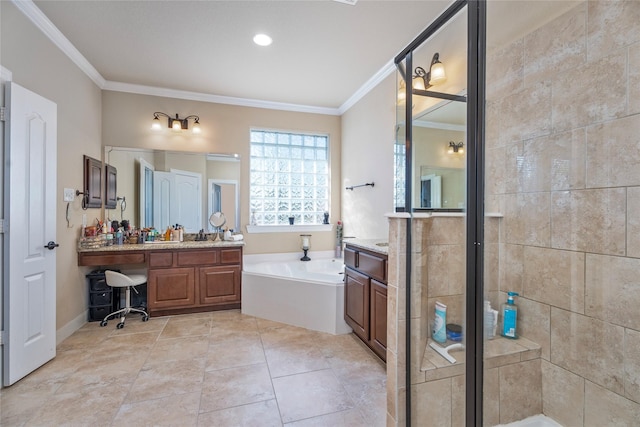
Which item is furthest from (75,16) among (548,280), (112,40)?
(548,280)

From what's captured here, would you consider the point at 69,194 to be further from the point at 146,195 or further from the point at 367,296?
the point at 367,296

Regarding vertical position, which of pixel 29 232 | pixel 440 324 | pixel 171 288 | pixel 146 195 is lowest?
pixel 171 288

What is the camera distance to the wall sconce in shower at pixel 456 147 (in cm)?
139

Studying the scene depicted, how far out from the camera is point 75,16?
2.33 m

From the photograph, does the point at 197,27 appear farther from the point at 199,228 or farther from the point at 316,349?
the point at 316,349

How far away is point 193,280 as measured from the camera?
343cm

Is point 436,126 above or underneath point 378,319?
above

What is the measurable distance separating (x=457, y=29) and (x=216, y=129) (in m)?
3.35

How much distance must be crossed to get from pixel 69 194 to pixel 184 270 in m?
1.35

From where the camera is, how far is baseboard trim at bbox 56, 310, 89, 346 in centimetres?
269

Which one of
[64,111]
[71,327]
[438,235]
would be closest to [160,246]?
[71,327]

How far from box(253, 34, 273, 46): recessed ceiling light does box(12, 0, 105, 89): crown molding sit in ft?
5.39

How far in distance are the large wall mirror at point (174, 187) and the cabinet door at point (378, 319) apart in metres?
2.41

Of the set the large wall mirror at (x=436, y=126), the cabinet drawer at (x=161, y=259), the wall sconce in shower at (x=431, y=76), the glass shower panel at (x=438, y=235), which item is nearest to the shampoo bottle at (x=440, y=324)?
the glass shower panel at (x=438, y=235)
